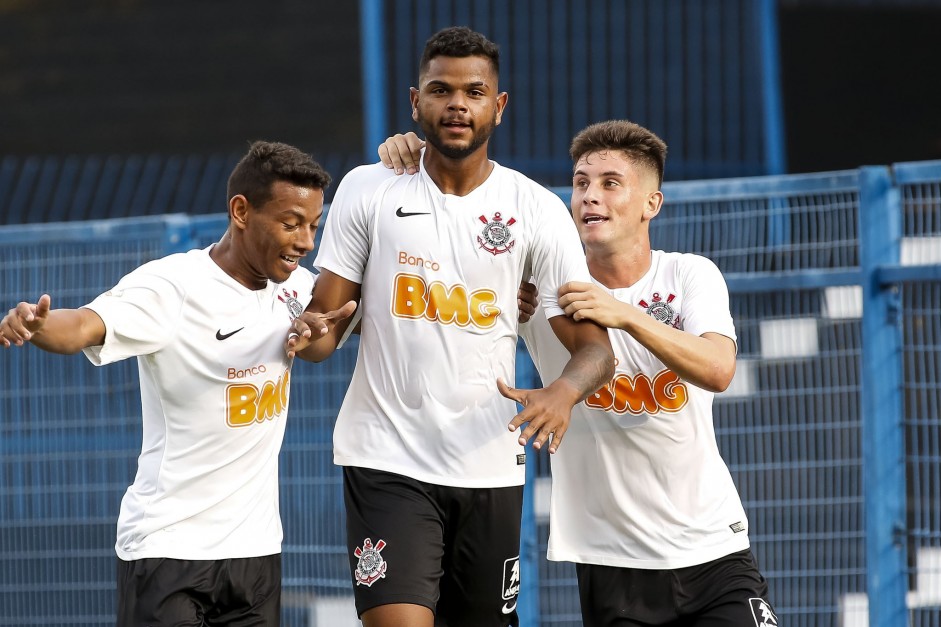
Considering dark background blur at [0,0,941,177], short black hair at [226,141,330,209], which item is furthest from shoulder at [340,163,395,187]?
dark background blur at [0,0,941,177]

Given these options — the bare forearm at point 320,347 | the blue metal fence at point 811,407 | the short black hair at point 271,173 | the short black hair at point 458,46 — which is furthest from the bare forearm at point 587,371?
the blue metal fence at point 811,407

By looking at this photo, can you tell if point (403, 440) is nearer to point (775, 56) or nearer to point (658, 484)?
point (658, 484)

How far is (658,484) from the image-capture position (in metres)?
4.59

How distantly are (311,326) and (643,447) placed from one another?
1.19m

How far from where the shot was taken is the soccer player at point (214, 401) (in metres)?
4.43

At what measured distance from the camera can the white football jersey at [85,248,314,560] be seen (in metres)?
4.45

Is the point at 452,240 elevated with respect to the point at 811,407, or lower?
elevated

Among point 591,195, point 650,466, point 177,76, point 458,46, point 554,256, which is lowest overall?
point 650,466

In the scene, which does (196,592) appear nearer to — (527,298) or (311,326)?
(311,326)

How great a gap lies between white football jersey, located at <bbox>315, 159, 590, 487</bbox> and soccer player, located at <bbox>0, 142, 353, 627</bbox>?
20cm

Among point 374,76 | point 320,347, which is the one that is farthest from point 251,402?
point 374,76

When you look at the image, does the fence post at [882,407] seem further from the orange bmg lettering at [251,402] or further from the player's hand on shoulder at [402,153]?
the orange bmg lettering at [251,402]

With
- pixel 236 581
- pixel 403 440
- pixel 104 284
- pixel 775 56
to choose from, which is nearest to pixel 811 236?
pixel 403 440

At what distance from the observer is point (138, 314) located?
4371 mm
